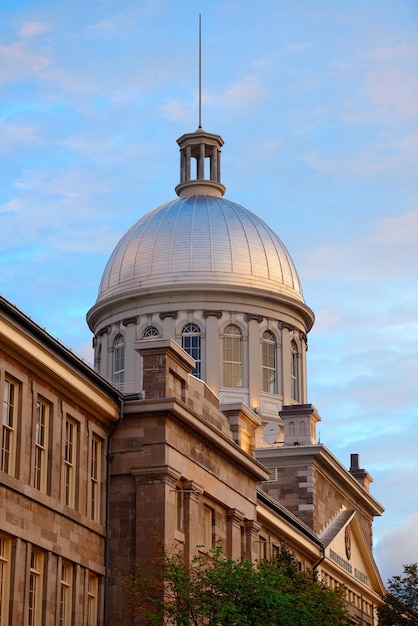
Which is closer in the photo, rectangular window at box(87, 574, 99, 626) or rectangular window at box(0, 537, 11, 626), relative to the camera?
rectangular window at box(0, 537, 11, 626)

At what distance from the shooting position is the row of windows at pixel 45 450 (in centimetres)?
3425

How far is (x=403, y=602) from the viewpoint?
203 ft

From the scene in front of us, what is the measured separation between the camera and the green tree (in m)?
60.8

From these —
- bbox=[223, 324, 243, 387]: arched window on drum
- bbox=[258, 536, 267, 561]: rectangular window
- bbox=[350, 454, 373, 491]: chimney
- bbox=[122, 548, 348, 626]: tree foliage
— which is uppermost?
bbox=[223, 324, 243, 387]: arched window on drum

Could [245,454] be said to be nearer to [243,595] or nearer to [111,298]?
[243,595]

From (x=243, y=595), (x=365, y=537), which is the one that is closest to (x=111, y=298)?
(x=365, y=537)

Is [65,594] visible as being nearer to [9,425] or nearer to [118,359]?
[9,425]

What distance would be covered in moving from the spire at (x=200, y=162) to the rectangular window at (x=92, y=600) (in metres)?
43.8

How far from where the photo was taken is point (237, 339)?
7456 centimetres

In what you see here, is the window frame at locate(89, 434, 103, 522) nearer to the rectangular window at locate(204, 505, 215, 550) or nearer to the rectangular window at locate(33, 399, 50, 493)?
the rectangular window at locate(33, 399, 50, 493)

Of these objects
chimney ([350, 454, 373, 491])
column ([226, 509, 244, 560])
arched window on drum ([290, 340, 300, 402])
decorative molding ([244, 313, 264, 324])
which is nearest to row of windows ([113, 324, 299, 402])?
arched window on drum ([290, 340, 300, 402])

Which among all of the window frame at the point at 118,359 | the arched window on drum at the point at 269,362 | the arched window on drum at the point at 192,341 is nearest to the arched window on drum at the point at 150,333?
the arched window on drum at the point at 192,341

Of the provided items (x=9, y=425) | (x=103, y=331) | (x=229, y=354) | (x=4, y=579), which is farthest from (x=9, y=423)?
(x=103, y=331)

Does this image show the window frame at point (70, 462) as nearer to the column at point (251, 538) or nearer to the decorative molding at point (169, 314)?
the column at point (251, 538)
